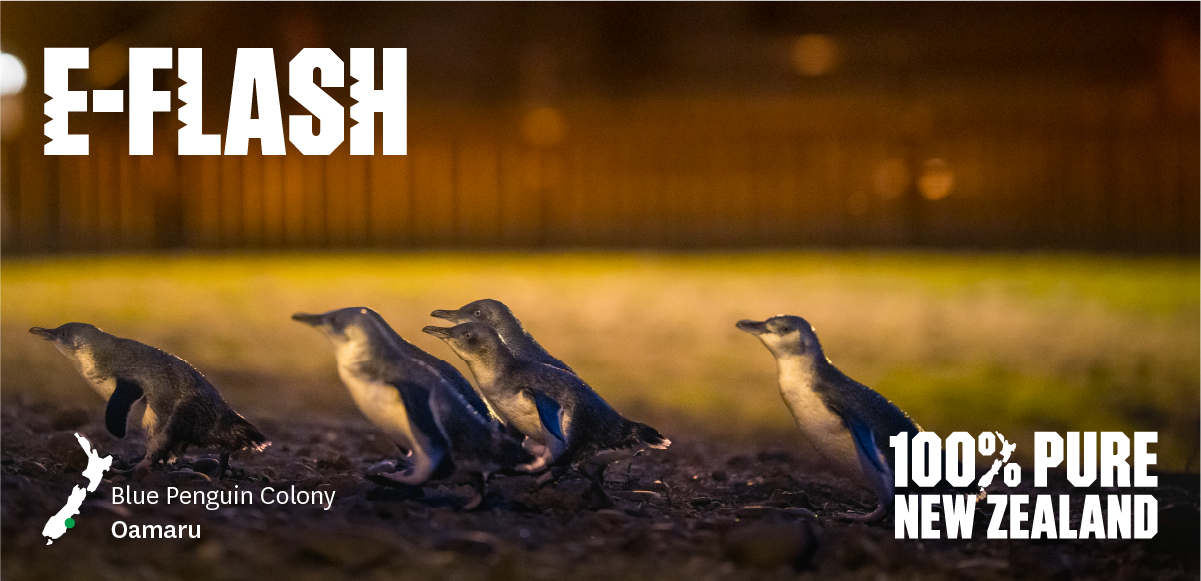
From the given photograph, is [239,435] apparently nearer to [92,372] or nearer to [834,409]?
[92,372]

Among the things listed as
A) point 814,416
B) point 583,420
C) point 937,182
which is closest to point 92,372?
point 583,420

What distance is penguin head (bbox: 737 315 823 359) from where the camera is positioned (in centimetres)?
272

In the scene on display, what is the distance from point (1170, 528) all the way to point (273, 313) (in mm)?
6616

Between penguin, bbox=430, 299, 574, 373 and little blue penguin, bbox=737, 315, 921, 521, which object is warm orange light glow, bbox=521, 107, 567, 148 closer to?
penguin, bbox=430, 299, 574, 373

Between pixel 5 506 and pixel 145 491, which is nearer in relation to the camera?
pixel 5 506

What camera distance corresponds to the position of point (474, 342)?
8.95 ft

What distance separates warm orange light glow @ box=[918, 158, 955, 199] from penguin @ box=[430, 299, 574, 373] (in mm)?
10143

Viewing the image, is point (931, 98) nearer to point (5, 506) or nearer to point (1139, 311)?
point (1139, 311)

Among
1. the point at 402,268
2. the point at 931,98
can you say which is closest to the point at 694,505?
the point at 402,268

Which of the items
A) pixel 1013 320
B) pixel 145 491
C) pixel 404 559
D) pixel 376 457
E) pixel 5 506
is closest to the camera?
pixel 404 559

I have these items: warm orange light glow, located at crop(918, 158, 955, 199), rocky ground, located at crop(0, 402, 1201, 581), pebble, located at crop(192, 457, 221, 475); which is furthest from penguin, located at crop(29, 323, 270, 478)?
warm orange light glow, located at crop(918, 158, 955, 199)

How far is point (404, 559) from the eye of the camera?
7.74 feet

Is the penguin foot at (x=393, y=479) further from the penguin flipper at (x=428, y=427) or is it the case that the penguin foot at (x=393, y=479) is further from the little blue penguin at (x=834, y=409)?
the little blue penguin at (x=834, y=409)

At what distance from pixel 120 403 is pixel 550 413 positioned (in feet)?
4.03
